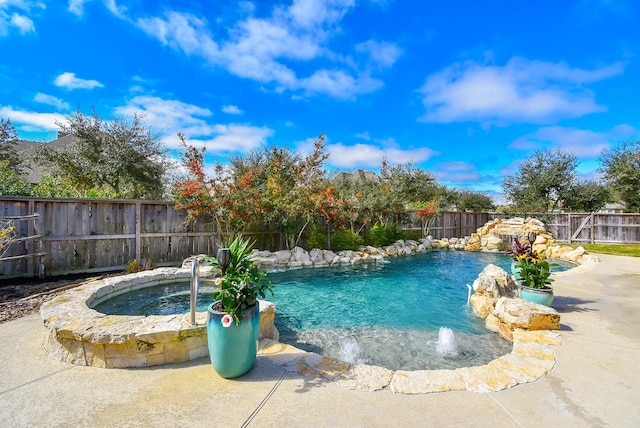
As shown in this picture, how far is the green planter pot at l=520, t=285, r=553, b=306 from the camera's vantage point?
14.2 ft

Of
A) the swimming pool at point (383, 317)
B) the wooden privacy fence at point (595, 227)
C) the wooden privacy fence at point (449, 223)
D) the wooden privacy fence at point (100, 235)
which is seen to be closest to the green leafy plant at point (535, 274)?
the swimming pool at point (383, 317)

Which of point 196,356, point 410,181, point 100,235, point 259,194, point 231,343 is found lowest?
point 196,356

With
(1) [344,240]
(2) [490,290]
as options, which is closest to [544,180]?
(1) [344,240]

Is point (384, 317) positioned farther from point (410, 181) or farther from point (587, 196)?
point (587, 196)

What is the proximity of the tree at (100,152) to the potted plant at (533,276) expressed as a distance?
12.0 m

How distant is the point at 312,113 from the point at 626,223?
681 inches

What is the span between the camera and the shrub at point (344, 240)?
36.7ft

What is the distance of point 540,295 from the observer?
4355 mm

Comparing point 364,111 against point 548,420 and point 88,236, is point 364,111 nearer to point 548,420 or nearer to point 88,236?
point 88,236

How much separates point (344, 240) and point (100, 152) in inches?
382

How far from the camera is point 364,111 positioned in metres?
15.8

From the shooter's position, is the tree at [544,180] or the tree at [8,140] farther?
the tree at [544,180]

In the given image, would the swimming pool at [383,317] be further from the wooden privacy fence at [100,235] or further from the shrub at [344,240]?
the wooden privacy fence at [100,235]

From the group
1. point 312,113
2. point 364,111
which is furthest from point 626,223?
point 312,113
